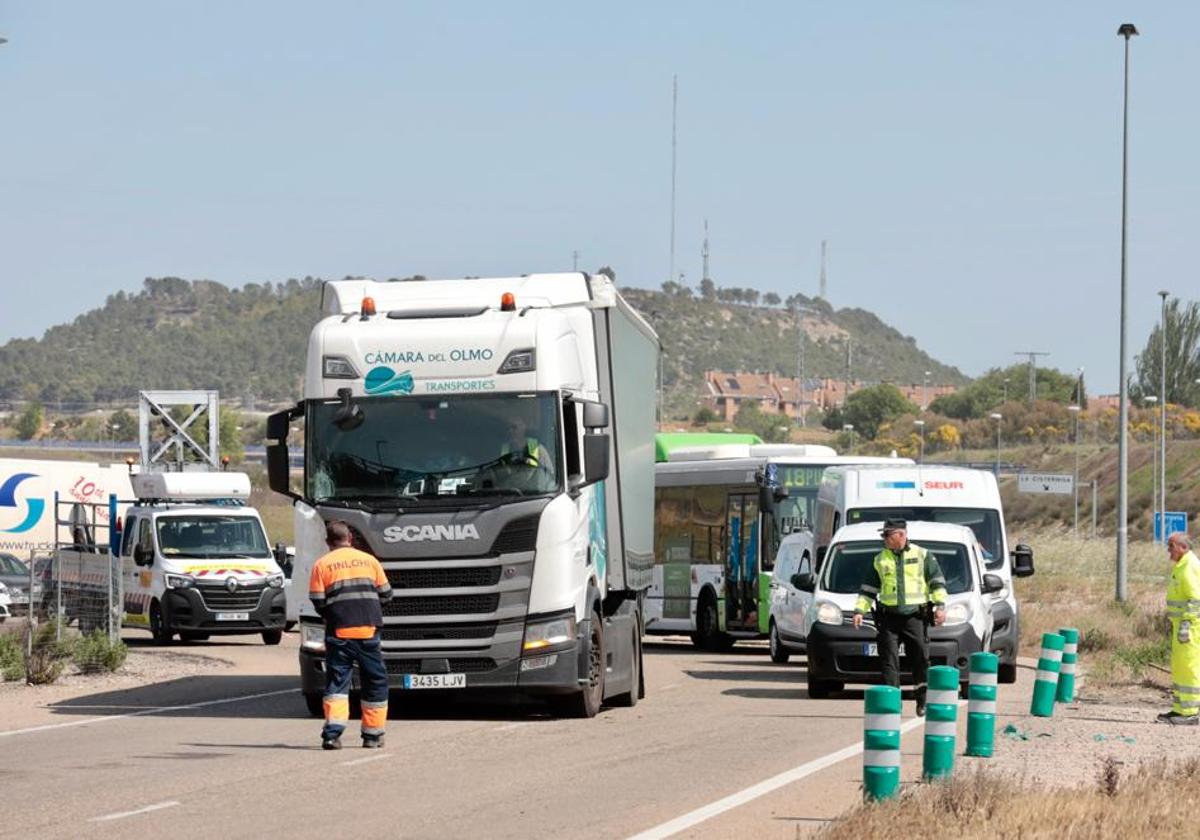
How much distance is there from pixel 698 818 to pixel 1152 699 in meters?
12.2

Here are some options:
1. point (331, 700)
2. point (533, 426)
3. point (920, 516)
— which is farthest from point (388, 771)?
point (920, 516)

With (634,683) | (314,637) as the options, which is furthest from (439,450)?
(634,683)

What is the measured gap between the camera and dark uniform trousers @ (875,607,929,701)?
20.0 meters

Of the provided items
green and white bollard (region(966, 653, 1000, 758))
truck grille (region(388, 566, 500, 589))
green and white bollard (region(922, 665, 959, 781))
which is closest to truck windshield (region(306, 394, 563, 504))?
truck grille (region(388, 566, 500, 589))

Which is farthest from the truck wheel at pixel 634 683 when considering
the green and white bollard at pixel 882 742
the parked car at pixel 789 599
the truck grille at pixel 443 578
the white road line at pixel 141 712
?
the green and white bollard at pixel 882 742

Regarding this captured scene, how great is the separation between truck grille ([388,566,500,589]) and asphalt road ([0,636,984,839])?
3.99 ft

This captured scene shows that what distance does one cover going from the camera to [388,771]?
14883 mm

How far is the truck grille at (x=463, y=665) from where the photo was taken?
1862cm

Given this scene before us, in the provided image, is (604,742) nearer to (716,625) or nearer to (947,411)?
(716,625)

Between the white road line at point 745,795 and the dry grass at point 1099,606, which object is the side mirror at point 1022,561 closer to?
the dry grass at point 1099,606

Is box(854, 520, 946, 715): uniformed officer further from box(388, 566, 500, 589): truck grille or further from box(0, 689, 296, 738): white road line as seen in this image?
box(0, 689, 296, 738): white road line

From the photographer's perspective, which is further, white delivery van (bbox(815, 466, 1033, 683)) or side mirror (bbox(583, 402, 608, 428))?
white delivery van (bbox(815, 466, 1033, 683))

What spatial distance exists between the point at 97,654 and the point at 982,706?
543 inches

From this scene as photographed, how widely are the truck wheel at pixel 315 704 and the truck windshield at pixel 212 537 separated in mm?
16006
